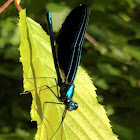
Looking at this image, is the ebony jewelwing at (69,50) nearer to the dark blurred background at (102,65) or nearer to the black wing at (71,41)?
the black wing at (71,41)

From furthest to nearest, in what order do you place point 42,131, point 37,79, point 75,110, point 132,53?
point 132,53
point 75,110
point 37,79
point 42,131

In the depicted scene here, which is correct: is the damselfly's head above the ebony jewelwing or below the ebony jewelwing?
below

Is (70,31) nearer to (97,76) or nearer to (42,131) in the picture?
(42,131)

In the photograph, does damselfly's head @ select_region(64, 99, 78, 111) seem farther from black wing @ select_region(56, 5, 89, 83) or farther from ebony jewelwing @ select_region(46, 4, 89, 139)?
black wing @ select_region(56, 5, 89, 83)

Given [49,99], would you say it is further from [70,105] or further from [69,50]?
[69,50]

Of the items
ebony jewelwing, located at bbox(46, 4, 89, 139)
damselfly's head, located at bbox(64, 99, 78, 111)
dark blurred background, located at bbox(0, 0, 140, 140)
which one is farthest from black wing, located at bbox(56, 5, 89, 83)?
dark blurred background, located at bbox(0, 0, 140, 140)

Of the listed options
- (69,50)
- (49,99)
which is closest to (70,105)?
(49,99)

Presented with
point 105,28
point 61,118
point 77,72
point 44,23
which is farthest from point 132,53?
point 61,118
